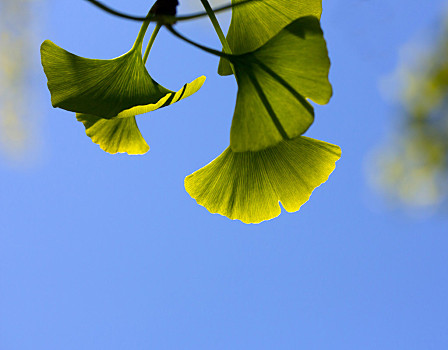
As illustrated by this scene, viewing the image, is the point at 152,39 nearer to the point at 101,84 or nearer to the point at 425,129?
the point at 101,84

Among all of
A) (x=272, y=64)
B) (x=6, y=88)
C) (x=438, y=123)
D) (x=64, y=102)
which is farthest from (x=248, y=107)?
(x=6, y=88)

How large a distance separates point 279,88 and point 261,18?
0.10m

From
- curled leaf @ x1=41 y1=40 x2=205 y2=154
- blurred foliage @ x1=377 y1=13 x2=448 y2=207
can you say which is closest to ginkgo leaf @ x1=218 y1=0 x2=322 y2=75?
curled leaf @ x1=41 y1=40 x2=205 y2=154

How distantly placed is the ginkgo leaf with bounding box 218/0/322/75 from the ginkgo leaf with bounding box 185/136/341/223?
0.29ft

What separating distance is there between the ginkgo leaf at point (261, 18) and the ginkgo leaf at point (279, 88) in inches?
2.9

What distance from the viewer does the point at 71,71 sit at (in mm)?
317

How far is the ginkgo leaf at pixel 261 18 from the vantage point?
319mm

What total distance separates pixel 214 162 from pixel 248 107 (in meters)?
0.12

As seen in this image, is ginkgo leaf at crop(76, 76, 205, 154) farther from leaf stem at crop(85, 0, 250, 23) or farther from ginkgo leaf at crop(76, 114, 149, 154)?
leaf stem at crop(85, 0, 250, 23)

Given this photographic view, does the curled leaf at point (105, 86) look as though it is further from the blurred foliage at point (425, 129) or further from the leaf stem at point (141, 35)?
the blurred foliage at point (425, 129)

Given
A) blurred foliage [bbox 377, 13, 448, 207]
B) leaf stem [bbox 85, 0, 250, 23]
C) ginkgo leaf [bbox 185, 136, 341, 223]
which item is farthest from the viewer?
blurred foliage [bbox 377, 13, 448, 207]

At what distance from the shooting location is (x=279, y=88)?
0.87 ft

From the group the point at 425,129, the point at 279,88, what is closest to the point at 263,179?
the point at 279,88

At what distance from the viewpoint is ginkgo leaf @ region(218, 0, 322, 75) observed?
1.05 ft
